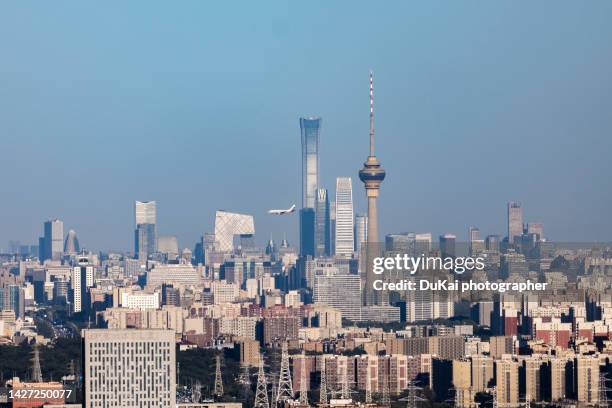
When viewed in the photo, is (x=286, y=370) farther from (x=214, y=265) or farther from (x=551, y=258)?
(x=214, y=265)

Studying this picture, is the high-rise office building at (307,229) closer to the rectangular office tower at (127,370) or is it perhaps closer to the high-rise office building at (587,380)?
the high-rise office building at (587,380)

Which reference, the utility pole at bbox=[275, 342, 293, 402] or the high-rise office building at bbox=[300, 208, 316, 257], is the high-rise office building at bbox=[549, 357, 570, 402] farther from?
the high-rise office building at bbox=[300, 208, 316, 257]

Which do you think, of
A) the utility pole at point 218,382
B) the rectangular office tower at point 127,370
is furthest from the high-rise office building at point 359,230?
the rectangular office tower at point 127,370

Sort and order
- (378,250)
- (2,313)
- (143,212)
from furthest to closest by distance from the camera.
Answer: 1. (143,212)
2. (378,250)
3. (2,313)

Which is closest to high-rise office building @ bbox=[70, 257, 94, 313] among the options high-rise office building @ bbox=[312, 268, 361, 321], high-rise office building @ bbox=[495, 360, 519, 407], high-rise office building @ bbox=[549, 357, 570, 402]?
high-rise office building @ bbox=[312, 268, 361, 321]

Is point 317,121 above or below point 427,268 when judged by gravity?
above

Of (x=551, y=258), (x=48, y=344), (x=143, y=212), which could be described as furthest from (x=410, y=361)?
(x=143, y=212)
